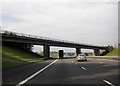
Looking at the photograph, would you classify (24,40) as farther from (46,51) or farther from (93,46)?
(93,46)

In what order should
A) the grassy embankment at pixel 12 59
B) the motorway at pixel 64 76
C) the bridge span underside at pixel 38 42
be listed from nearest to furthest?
1. the motorway at pixel 64 76
2. the grassy embankment at pixel 12 59
3. the bridge span underside at pixel 38 42

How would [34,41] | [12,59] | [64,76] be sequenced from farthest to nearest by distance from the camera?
[34,41] → [12,59] → [64,76]

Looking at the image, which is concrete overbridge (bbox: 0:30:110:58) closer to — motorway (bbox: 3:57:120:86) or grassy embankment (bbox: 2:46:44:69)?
grassy embankment (bbox: 2:46:44:69)

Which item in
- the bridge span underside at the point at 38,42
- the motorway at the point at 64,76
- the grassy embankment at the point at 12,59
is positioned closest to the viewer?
the motorway at the point at 64,76

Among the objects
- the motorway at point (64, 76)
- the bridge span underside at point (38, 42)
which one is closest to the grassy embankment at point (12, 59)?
the bridge span underside at point (38, 42)

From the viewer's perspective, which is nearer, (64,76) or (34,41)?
(64,76)

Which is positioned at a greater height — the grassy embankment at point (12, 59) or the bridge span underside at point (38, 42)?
the bridge span underside at point (38, 42)

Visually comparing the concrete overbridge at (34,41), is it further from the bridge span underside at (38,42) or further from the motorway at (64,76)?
the motorway at (64,76)

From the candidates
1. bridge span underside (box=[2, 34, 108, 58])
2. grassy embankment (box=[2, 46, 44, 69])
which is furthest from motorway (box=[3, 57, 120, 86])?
bridge span underside (box=[2, 34, 108, 58])

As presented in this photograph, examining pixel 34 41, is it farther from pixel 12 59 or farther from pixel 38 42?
pixel 12 59

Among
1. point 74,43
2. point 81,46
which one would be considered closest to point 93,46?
Result: point 81,46

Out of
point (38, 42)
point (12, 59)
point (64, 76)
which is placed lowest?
point (64, 76)

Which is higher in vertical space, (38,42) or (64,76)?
(38,42)

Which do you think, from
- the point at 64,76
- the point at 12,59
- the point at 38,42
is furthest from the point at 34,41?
the point at 64,76
